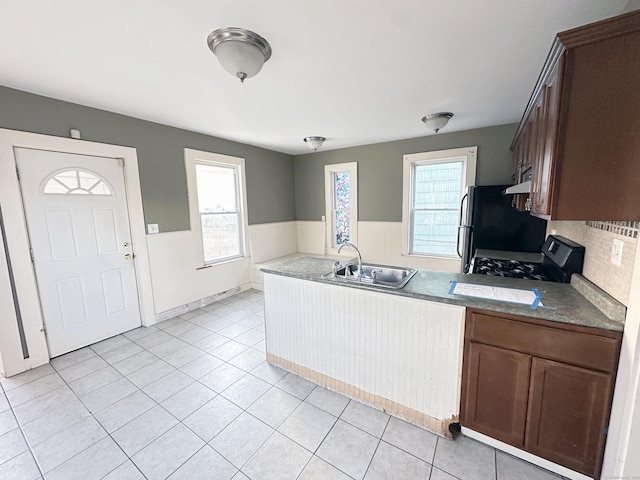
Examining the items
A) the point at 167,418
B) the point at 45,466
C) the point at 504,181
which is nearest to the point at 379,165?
the point at 504,181

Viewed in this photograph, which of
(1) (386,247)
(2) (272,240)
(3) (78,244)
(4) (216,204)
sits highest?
(4) (216,204)

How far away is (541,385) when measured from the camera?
1.37 metres

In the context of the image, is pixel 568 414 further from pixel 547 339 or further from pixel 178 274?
pixel 178 274

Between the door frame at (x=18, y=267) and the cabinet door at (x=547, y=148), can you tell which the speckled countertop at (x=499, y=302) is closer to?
the cabinet door at (x=547, y=148)

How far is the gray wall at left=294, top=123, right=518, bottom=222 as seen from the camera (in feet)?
11.9

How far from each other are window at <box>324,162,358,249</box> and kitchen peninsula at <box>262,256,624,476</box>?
2.69 metres

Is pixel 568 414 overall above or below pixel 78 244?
below

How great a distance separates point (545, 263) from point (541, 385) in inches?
53.4

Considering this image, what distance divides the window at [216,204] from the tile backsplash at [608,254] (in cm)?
409

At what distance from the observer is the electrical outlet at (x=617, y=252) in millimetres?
1280

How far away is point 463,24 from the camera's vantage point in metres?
1.50

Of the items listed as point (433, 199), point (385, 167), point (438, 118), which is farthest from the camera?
point (385, 167)

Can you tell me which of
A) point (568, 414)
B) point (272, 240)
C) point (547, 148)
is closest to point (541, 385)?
point (568, 414)

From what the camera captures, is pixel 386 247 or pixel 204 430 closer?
pixel 204 430
